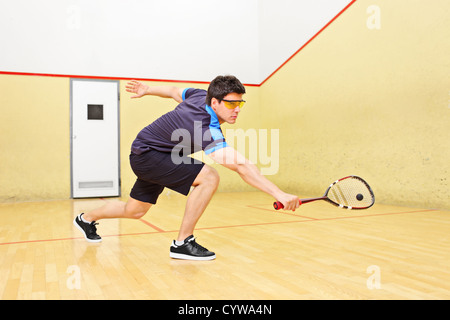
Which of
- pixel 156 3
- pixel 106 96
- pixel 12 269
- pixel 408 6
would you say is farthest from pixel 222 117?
pixel 156 3

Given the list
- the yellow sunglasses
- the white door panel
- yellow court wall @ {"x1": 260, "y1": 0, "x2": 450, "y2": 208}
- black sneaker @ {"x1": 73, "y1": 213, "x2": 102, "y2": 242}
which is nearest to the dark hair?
the yellow sunglasses

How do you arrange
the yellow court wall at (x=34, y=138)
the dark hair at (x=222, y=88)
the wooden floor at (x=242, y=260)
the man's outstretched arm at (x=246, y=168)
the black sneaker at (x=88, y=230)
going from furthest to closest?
the yellow court wall at (x=34, y=138), the black sneaker at (x=88, y=230), the dark hair at (x=222, y=88), the man's outstretched arm at (x=246, y=168), the wooden floor at (x=242, y=260)

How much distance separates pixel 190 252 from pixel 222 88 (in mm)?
673

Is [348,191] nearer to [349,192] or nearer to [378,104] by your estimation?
[349,192]

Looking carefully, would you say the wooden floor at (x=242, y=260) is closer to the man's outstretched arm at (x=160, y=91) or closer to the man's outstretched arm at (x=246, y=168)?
the man's outstretched arm at (x=246, y=168)

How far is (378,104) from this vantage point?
3.92 m

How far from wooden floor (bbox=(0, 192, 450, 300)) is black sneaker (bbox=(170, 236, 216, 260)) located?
1.4 inches

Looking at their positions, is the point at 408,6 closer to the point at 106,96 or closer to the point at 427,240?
the point at 427,240

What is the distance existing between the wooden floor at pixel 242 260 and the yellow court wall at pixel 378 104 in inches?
27.4

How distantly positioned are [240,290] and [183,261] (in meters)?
0.46

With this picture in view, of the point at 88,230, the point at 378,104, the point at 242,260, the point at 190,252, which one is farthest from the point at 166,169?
the point at 378,104

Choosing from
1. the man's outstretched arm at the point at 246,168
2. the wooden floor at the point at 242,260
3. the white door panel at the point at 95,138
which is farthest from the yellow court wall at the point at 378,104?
the man's outstretched arm at the point at 246,168

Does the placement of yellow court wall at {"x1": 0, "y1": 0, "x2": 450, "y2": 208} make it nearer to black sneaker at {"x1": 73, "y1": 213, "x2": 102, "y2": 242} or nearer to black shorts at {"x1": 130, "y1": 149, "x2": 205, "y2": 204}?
black shorts at {"x1": 130, "y1": 149, "x2": 205, "y2": 204}

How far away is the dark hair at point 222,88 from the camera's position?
63.6 inches
